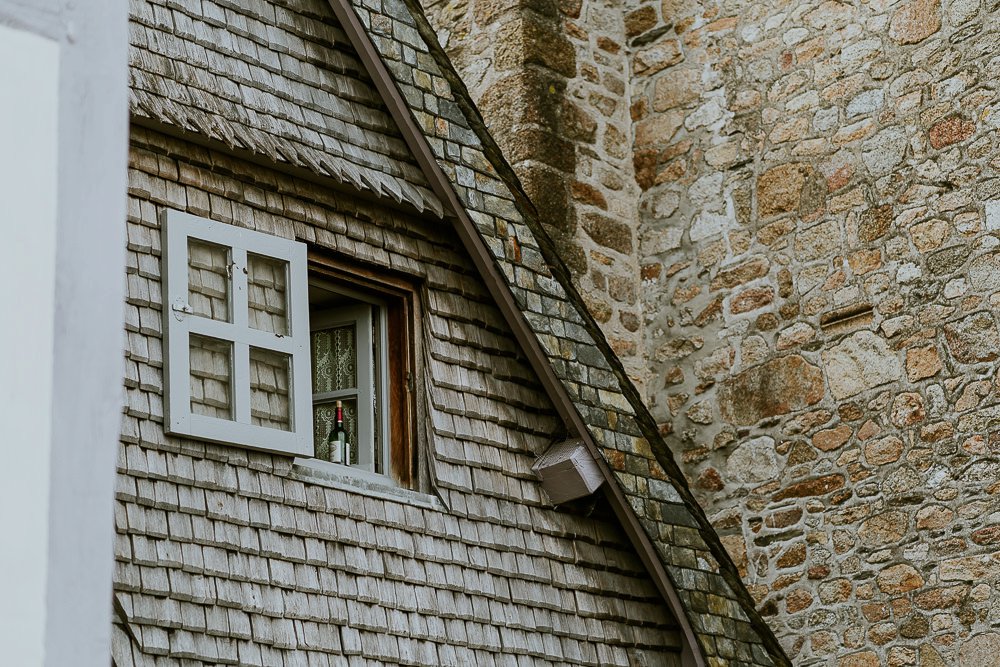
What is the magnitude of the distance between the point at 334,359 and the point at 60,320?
3762mm

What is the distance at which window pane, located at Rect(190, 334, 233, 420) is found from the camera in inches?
246

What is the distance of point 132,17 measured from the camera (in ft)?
20.9

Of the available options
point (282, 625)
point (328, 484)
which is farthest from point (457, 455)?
point (282, 625)

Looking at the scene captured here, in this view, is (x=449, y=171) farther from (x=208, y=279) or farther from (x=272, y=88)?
(x=208, y=279)

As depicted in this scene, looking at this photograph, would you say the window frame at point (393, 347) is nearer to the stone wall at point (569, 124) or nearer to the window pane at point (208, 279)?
the window pane at point (208, 279)

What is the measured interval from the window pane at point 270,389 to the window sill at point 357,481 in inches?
7.4

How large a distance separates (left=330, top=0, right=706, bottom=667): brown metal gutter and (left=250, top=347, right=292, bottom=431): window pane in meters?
1.19

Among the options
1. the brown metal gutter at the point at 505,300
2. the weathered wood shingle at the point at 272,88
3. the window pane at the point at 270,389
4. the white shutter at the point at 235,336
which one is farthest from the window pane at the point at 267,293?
the brown metal gutter at the point at 505,300

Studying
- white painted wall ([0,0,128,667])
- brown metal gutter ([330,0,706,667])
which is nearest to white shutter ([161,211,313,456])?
brown metal gutter ([330,0,706,667])

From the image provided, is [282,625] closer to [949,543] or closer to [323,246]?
[323,246]

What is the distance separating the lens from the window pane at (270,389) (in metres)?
6.47

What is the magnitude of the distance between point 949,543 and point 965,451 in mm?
494

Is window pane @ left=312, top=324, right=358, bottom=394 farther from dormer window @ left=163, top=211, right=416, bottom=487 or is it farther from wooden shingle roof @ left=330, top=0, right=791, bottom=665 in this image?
wooden shingle roof @ left=330, top=0, right=791, bottom=665

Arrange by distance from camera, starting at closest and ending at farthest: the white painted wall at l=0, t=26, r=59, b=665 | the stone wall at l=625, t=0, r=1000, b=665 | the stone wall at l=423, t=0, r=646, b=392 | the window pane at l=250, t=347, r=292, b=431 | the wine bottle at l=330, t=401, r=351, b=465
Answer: the white painted wall at l=0, t=26, r=59, b=665 < the window pane at l=250, t=347, r=292, b=431 < the wine bottle at l=330, t=401, r=351, b=465 < the stone wall at l=625, t=0, r=1000, b=665 < the stone wall at l=423, t=0, r=646, b=392
